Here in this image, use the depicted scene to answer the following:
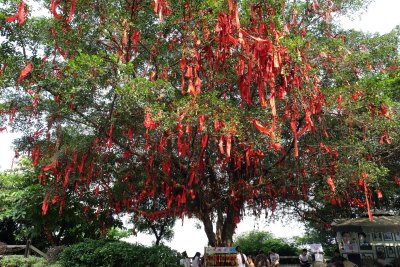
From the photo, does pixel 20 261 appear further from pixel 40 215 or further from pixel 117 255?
pixel 117 255

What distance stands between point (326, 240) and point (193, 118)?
20319mm

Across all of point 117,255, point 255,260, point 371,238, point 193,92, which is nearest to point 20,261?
point 117,255

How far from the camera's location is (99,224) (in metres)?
14.4

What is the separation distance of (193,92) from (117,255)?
15.9 ft

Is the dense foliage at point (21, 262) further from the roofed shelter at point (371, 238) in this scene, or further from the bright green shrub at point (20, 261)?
the roofed shelter at point (371, 238)

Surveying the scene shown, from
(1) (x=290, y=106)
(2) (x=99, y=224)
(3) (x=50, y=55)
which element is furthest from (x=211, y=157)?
(2) (x=99, y=224)

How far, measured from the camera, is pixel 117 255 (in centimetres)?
904

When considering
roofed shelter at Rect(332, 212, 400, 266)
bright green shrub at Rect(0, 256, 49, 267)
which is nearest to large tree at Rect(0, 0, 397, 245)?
roofed shelter at Rect(332, 212, 400, 266)

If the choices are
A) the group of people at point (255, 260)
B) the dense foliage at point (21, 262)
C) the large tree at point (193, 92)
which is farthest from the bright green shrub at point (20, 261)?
the group of people at point (255, 260)

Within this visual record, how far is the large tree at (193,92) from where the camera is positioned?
6938mm

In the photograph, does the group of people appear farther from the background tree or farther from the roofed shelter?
the background tree

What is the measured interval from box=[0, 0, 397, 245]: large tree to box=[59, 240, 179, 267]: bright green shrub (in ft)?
5.46

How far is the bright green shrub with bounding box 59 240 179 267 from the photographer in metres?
A: 8.55

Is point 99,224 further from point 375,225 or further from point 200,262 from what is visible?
point 375,225
